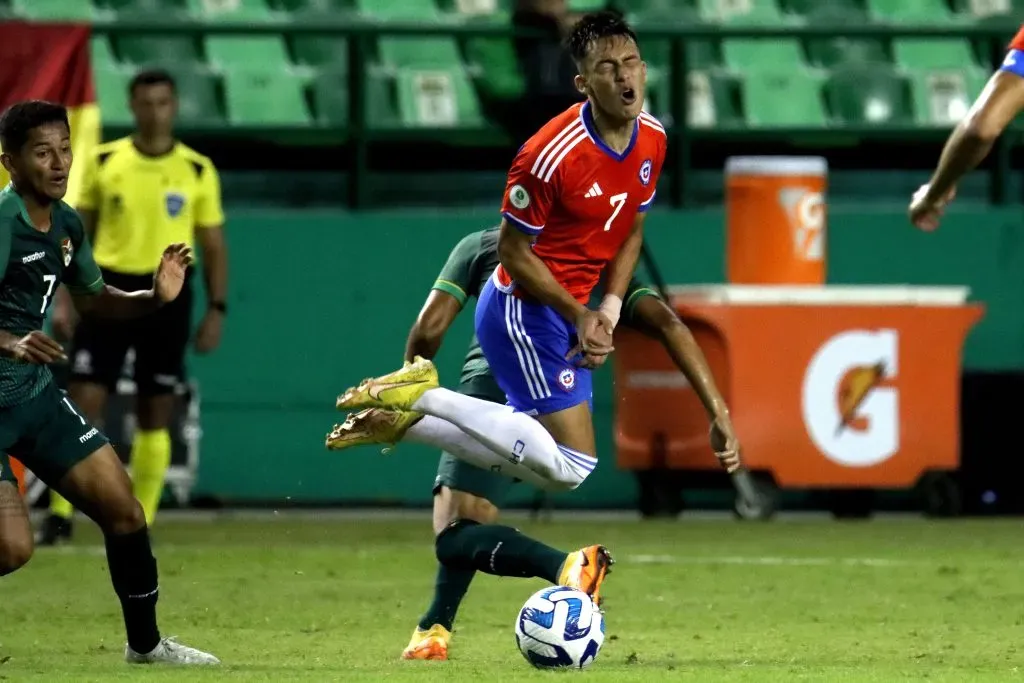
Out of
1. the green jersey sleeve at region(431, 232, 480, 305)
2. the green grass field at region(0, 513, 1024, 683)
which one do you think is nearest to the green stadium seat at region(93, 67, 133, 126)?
the green grass field at region(0, 513, 1024, 683)

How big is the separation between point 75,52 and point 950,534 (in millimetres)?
5706

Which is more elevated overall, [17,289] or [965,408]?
[17,289]

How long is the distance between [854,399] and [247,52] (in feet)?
17.1

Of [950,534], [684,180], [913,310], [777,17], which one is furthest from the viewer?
[777,17]

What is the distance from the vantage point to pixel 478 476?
724cm

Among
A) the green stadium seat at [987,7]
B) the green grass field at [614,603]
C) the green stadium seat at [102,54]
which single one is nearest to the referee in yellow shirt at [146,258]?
the green grass field at [614,603]

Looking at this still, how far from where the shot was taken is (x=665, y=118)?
14125mm

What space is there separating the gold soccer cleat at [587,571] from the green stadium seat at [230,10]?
920cm

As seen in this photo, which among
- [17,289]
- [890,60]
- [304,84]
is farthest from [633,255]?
[890,60]

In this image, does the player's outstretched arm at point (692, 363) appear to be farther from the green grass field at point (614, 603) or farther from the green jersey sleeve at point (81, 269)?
the green jersey sleeve at point (81, 269)

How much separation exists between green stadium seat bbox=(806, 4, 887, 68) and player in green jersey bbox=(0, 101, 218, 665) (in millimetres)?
9706

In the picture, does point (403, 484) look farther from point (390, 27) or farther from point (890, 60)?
point (890, 60)

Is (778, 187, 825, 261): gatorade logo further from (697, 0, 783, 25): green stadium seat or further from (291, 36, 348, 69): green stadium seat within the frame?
(291, 36, 348, 69): green stadium seat

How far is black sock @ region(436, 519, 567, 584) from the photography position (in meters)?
6.79
